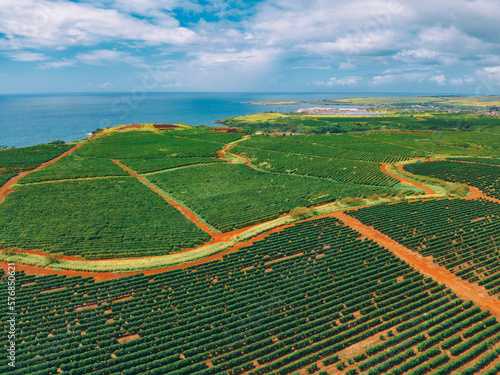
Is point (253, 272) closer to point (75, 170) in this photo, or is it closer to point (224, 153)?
point (75, 170)

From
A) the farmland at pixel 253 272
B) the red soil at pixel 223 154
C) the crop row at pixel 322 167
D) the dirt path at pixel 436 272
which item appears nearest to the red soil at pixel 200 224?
the farmland at pixel 253 272

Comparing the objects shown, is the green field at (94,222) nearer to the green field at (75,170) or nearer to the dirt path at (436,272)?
the green field at (75,170)

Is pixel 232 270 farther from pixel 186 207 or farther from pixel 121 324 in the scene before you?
pixel 186 207

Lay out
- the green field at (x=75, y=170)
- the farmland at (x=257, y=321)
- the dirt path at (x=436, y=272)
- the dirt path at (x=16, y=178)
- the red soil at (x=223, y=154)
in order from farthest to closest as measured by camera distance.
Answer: the red soil at (x=223, y=154)
the green field at (x=75, y=170)
the dirt path at (x=16, y=178)
the dirt path at (x=436, y=272)
the farmland at (x=257, y=321)

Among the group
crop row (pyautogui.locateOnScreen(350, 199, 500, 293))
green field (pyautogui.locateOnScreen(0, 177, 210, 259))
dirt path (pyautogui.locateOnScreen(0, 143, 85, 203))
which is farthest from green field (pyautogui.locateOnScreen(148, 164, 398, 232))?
dirt path (pyautogui.locateOnScreen(0, 143, 85, 203))

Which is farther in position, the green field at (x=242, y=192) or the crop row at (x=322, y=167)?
the crop row at (x=322, y=167)

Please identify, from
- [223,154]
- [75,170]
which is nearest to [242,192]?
[223,154]
